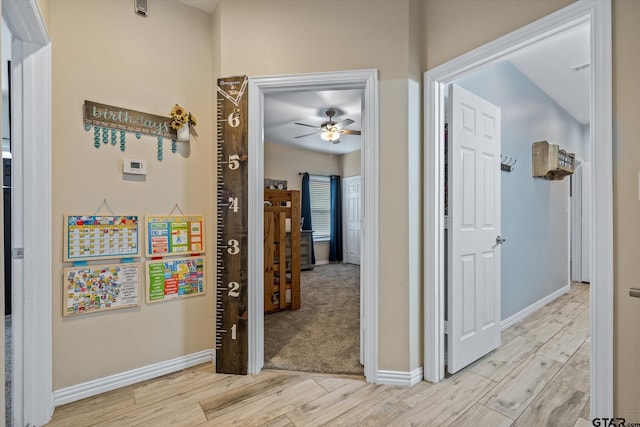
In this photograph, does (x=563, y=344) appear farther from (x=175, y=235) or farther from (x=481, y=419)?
(x=175, y=235)

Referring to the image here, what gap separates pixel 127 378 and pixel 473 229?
2571 mm

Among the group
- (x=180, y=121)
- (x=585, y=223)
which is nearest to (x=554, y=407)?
(x=180, y=121)

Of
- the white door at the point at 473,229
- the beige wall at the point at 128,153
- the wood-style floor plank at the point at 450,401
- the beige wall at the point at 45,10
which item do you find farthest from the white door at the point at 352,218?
the beige wall at the point at 45,10

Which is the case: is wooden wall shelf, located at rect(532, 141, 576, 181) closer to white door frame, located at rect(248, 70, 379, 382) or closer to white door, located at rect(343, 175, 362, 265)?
white door frame, located at rect(248, 70, 379, 382)

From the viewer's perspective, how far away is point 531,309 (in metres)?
3.25

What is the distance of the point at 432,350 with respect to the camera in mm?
1928

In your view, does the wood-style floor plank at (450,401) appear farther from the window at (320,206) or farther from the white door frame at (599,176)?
the window at (320,206)

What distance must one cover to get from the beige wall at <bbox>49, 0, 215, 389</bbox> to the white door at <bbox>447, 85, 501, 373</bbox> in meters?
1.73

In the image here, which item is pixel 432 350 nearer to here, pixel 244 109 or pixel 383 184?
pixel 383 184

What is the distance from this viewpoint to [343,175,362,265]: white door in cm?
669

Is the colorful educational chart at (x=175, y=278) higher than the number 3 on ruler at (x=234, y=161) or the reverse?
the reverse

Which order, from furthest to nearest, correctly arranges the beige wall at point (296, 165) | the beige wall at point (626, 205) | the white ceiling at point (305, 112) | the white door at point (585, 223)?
the beige wall at point (296, 165), the white door at point (585, 223), the white ceiling at point (305, 112), the beige wall at point (626, 205)

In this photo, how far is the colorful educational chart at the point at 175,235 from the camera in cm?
199

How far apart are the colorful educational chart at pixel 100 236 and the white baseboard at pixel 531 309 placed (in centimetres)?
323
